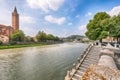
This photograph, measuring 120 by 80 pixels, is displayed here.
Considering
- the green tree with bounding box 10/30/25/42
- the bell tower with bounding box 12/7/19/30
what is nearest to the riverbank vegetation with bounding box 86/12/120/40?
the green tree with bounding box 10/30/25/42

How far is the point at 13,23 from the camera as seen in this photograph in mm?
124125

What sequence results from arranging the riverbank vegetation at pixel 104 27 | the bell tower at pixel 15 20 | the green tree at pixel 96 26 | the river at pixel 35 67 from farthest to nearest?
1. the bell tower at pixel 15 20
2. the green tree at pixel 96 26
3. the riverbank vegetation at pixel 104 27
4. the river at pixel 35 67

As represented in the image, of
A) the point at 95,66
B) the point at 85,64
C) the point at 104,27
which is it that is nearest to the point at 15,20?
the point at 104,27

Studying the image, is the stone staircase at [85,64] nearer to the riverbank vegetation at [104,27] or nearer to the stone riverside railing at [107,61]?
the stone riverside railing at [107,61]

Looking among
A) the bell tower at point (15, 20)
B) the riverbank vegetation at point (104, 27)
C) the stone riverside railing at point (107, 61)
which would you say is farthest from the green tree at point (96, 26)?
the bell tower at point (15, 20)

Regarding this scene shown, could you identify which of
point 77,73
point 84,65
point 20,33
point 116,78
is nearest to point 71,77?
point 77,73

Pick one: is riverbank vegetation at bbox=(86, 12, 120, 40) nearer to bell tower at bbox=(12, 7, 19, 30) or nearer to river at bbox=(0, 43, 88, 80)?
river at bbox=(0, 43, 88, 80)

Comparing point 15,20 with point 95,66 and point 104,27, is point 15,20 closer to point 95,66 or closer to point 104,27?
point 104,27

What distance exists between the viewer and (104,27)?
2212cm

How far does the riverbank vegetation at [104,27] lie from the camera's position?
63.7ft

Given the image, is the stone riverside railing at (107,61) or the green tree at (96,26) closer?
the stone riverside railing at (107,61)

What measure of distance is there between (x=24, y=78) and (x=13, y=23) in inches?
4745

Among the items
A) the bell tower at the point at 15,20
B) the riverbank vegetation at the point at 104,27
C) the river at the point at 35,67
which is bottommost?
the river at the point at 35,67

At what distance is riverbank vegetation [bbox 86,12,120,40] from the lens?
1943 cm
